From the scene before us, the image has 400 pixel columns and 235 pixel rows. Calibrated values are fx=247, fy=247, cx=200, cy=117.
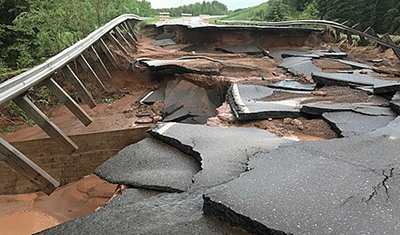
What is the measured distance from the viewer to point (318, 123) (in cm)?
356

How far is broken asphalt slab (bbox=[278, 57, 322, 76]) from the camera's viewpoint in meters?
6.94

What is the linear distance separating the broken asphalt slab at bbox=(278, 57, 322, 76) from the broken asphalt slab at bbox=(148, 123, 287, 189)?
4.34 metres

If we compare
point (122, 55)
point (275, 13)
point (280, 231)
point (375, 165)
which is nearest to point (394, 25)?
point (275, 13)

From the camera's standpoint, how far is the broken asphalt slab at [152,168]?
8.05 ft

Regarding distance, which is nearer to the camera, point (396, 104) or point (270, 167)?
point (270, 167)

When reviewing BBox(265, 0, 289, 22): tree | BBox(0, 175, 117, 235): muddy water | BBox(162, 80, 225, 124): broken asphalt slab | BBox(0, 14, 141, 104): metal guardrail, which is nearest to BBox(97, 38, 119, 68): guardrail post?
BBox(162, 80, 225, 124): broken asphalt slab

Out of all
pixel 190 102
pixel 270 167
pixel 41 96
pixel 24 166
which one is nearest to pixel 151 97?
pixel 190 102

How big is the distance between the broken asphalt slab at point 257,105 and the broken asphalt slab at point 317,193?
1.35 m

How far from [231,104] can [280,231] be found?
10.8 ft

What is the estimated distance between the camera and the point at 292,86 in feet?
18.4

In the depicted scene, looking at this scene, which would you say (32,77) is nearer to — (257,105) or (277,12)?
(257,105)

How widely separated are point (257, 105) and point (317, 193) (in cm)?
254

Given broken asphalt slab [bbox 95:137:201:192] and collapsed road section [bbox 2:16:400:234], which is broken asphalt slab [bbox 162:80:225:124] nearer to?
collapsed road section [bbox 2:16:400:234]

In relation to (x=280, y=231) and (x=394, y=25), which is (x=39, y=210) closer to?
(x=280, y=231)
